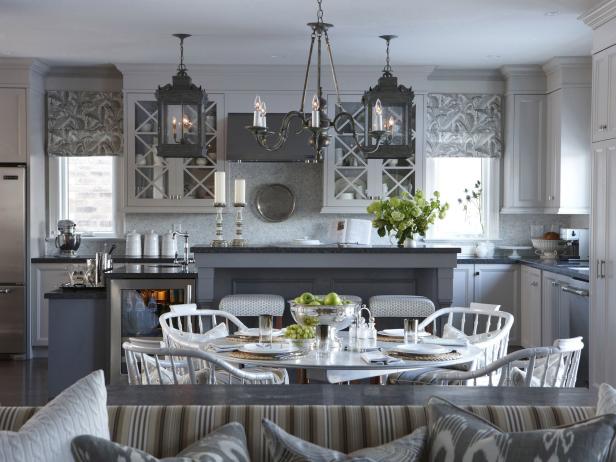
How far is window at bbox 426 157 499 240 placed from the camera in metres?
7.97

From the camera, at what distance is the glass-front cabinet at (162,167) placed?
7555 mm

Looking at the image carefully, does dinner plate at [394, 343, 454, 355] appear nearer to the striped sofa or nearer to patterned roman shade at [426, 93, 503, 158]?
the striped sofa

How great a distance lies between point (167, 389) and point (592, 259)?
3.78m

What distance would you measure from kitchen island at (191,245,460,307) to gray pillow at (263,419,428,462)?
373 cm

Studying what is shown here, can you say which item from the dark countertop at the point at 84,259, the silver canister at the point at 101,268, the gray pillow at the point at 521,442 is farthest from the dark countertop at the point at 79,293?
the gray pillow at the point at 521,442

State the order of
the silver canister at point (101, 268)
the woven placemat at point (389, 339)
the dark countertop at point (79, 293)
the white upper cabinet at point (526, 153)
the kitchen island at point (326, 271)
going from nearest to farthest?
the woven placemat at point (389, 339), the dark countertop at point (79, 293), the kitchen island at point (326, 271), the silver canister at point (101, 268), the white upper cabinet at point (526, 153)

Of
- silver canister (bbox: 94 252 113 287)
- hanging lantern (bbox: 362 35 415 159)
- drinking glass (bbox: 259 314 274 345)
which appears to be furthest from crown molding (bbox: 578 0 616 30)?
silver canister (bbox: 94 252 113 287)

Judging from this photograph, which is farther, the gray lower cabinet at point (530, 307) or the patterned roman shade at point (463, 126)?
the patterned roman shade at point (463, 126)

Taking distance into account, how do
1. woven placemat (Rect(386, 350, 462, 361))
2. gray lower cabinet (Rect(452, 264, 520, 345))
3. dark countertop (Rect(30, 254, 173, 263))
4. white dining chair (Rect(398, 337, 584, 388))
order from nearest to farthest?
white dining chair (Rect(398, 337, 584, 388)), woven placemat (Rect(386, 350, 462, 361)), dark countertop (Rect(30, 254, 173, 263)), gray lower cabinet (Rect(452, 264, 520, 345))

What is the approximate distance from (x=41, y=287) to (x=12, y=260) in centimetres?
36

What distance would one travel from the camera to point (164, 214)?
7852 mm

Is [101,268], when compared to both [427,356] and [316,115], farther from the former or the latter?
[427,356]

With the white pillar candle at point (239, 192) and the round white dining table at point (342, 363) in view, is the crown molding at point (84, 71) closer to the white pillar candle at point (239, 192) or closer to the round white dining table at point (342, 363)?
the white pillar candle at point (239, 192)

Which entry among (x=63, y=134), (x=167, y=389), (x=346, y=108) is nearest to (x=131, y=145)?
(x=63, y=134)
